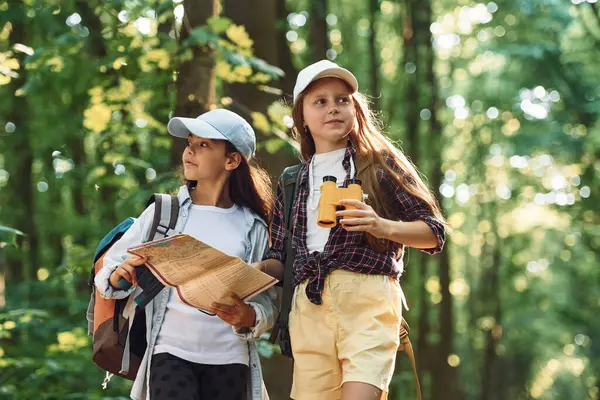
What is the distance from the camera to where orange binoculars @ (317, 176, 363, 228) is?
405 centimetres

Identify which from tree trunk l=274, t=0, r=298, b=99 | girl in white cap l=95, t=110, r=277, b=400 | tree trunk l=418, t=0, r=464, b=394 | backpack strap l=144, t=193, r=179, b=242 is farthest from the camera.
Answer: tree trunk l=418, t=0, r=464, b=394

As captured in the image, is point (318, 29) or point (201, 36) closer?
point (201, 36)

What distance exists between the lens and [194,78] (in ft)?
21.7

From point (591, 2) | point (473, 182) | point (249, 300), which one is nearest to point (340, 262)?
point (249, 300)

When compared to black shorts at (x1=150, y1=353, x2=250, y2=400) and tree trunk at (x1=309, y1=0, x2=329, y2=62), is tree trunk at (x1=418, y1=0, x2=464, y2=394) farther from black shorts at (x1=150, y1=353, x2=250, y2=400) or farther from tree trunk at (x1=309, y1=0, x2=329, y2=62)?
black shorts at (x1=150, y1=353, x2=250, y2=400)

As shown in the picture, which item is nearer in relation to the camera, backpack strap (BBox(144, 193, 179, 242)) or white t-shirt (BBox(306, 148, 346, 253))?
white t-shirt (BBox(306, 148, 346, 253))

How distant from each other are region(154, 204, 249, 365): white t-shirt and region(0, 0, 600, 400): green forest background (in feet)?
3.82

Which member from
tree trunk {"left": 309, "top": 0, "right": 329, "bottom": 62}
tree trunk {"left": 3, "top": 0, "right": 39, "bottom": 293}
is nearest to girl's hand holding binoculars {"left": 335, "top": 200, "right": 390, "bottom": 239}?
tree trunk {"left": 3, "top": 0, "right": 39, "bottom": 293}

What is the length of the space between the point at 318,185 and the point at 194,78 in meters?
2.20

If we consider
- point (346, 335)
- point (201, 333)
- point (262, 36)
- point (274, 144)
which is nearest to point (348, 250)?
point (346, 335)

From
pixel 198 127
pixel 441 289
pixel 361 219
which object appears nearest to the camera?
pixel 361 219

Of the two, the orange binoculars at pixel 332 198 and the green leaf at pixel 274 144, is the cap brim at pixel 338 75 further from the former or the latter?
the green leaf at pixel 274 144

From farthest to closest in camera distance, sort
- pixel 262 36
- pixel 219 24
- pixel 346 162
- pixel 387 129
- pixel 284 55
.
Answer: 1. pixel 387 129
2. pixel 284 55
3. pixel 262 36
4. pixel 219 24
5. pixel 346 162

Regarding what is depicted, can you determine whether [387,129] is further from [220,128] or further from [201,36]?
[220,128]
